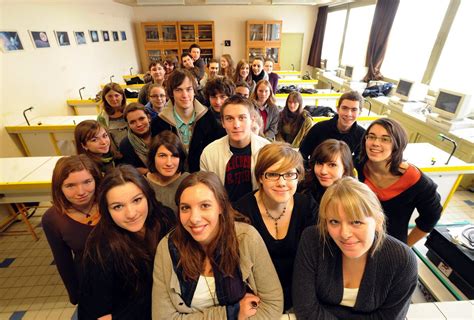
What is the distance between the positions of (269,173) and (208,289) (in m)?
0.59

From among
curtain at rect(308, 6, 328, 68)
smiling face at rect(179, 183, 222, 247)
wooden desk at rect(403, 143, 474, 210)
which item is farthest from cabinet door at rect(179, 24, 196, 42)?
smiling face at rect(179, 183, 222, 247)

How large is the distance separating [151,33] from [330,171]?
28.0 ft

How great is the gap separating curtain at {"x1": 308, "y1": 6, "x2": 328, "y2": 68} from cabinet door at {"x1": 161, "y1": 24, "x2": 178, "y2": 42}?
4814mm

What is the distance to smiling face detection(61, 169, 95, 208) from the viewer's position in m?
1.32

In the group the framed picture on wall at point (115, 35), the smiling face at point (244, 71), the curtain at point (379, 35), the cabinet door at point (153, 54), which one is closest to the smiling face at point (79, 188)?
the smiling face at point (244, 71)

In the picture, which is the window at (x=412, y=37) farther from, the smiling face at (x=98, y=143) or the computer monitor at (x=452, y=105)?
the smiling face at (x=98, y=143)

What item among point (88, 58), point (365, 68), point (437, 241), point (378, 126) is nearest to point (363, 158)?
point (378, 126)

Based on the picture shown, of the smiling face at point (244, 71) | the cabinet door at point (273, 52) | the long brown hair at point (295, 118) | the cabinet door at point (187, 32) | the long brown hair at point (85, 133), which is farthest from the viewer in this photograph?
the cabinet door at point (273, 52)

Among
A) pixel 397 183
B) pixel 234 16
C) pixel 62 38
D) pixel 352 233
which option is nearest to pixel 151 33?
pixel 234 16

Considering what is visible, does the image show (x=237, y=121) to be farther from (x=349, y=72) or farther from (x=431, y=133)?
(x=349, y=72)

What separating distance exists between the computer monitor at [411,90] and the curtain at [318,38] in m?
4.63

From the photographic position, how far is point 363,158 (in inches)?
65.2

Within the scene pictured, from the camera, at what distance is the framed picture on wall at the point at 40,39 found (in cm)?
337

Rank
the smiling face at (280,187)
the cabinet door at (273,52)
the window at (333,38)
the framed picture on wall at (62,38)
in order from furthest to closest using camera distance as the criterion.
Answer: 1. the cabinet door at (273,52)
2. the window at (333,38)
3. the framed picture on wall at (62,38)
4. the smiling face at (280,187)
